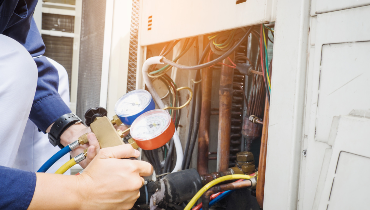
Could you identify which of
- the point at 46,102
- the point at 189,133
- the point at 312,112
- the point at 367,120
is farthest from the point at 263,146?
the point at 46,102

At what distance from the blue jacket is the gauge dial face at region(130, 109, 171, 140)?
1.32ft

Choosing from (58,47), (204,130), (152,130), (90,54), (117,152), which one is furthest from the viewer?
(58,47)

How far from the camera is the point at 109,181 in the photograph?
1.74 feet

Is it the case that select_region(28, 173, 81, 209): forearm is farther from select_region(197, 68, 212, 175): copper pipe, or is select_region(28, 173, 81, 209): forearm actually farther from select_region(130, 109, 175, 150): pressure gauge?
select_region(197, 68, 212, 175): copper pipe

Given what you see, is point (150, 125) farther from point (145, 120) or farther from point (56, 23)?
point (56, 23)

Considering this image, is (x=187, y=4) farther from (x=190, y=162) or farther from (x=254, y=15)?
(x=190, y=162)

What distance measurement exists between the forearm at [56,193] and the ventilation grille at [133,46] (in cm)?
85

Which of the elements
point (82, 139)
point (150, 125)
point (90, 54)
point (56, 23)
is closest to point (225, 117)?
point (150, 125)

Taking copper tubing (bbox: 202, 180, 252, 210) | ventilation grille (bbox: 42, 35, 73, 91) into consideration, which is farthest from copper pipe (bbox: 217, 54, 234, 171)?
ventilation grille (bbox: 42, 35, 73, 91)

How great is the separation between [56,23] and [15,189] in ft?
7.78

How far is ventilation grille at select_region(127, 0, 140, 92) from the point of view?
1323 mm

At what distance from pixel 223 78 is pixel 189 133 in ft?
0.97

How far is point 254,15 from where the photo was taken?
661 mm

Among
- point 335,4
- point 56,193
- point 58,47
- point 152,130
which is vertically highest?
point 58,47
